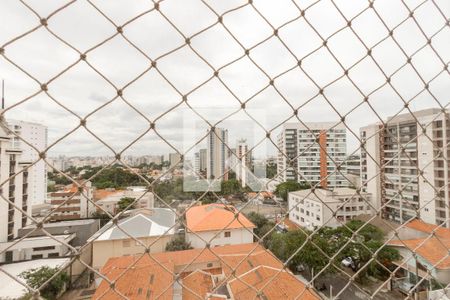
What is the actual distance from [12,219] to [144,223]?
11.2 feet

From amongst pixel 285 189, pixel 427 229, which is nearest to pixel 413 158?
pixel 285 189

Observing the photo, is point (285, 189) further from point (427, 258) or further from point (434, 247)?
point (427, 258)

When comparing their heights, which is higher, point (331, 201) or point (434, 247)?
point (331, 201)

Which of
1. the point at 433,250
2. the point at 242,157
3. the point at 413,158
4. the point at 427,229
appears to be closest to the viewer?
the point at 242,157

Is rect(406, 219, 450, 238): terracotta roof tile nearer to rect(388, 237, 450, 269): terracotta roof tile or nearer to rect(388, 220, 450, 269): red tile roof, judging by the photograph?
rect(388, 220, 450, 269): red tile roof

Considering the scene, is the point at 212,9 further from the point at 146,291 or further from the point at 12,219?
the point at 12,219

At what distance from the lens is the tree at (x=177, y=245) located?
20.6 ft

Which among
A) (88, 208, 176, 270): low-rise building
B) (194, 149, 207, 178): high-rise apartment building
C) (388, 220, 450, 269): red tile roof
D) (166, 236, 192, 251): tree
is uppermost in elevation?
(194, 149, 207, 178): high-rise apartment building

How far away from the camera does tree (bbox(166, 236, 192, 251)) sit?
6273 mm

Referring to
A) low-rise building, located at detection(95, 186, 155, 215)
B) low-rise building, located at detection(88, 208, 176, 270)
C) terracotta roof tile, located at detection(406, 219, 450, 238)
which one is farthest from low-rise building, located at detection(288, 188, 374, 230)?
low-rise building, located at detection(88, 208, 176, 270)

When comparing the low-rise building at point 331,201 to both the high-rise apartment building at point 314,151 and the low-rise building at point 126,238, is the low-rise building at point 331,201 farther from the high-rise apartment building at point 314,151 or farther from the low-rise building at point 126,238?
the low-rise building at point 126,238

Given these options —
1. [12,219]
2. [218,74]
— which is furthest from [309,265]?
[12,219]

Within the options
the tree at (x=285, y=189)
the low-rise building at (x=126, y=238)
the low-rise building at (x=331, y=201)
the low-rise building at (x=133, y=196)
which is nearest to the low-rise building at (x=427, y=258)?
the low-rise building at (x=331, y=201)

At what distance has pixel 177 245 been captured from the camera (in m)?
6.35
